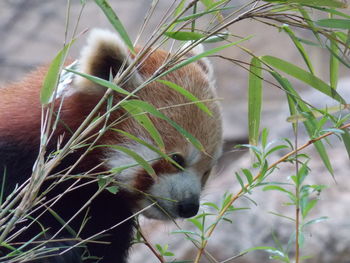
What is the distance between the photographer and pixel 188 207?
2.23 meters

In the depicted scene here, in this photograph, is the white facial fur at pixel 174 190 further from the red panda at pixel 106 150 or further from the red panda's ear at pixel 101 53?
the red panda's ear at pixel 101 53


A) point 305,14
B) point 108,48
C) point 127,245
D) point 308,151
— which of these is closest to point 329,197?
point 308,151

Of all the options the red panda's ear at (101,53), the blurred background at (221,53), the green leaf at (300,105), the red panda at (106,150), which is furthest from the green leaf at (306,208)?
the blurred background at (221,53)

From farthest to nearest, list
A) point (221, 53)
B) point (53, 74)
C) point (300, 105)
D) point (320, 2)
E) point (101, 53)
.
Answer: point (221, 53)
point (101, 53)
point (300, 105)
point (53, 74)
point (320, 2)

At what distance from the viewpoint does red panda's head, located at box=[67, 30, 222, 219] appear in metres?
2.09

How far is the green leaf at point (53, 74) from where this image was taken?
1.58 m

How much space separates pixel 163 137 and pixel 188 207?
0.25 meters

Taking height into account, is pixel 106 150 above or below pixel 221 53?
above

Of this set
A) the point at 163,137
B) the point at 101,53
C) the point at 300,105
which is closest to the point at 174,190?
the point at 163,137

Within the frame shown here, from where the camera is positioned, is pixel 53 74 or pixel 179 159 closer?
pixel 53 74

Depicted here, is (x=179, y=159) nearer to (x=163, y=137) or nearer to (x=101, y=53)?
(x=163, y=137)

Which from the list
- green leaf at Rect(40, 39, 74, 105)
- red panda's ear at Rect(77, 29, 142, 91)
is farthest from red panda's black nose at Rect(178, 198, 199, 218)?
green leaf at Rect(40, 39, 74, 105)

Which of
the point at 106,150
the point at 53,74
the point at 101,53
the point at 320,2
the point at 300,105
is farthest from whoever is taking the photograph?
the point at 106,150

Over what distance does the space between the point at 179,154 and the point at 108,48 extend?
0.43 metres
